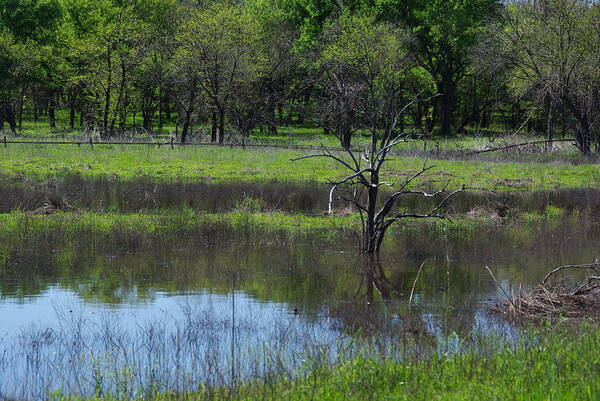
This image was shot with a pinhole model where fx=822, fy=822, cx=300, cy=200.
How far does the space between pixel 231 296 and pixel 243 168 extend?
24.4 meters

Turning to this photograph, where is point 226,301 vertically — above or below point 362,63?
below

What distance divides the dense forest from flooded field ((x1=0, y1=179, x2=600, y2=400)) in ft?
71.7

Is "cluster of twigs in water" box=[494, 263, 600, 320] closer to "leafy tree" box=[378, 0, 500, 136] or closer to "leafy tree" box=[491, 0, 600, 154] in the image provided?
"leafy tree" box=[491, 0, 600, 154]

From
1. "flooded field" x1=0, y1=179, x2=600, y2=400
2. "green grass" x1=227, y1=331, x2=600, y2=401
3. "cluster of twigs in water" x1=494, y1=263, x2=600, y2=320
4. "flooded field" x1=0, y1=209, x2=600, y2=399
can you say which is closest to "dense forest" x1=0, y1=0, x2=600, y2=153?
"flooded field" x1=0, y1=179, x2=600, y2=400

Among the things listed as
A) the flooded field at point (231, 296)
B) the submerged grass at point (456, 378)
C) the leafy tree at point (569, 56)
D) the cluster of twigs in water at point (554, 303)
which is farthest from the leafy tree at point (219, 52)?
the submerged grass at point (456, 378)

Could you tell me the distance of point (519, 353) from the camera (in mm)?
9930

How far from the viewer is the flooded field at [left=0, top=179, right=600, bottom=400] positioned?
10570 millimetres

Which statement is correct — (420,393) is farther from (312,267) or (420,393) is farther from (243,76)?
(243,76)

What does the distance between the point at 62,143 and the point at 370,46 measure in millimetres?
22758

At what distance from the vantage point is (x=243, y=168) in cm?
3903

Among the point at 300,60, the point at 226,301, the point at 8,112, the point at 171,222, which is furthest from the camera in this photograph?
the point at 8,112

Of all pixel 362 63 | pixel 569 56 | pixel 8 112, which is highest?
pixel 362 63

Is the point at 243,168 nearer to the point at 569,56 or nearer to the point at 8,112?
the point at 569,56

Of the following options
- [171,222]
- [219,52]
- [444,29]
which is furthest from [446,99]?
[171,222]
